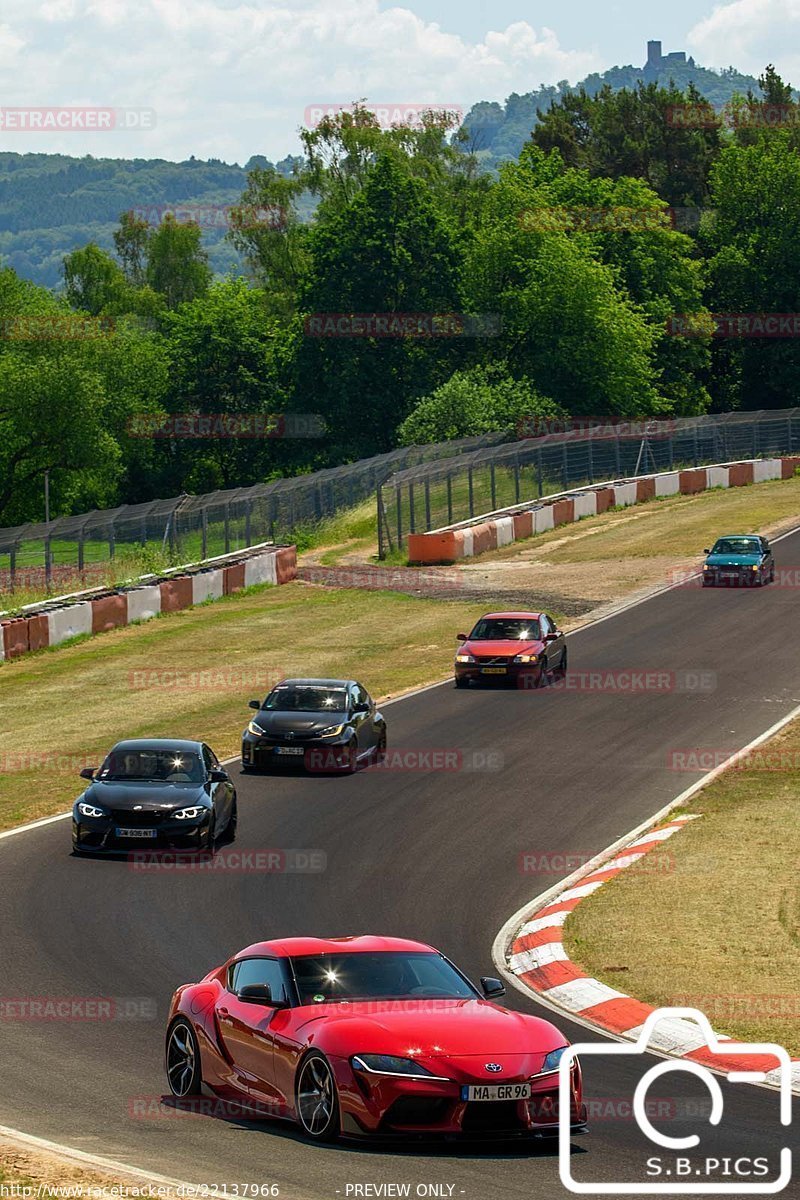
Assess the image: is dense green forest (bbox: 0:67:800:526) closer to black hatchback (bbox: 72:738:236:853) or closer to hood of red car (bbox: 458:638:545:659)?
hood of red car (bbox: 458:638:545:659)

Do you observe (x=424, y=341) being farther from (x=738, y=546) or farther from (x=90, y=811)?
(x=90, y=811)

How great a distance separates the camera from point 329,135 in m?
121

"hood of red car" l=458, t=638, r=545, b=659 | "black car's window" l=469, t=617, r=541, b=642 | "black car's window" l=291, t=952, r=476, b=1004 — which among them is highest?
"black car's window" l=291, t=952, r=476, b=1004

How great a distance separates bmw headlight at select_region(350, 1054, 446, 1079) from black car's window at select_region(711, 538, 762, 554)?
3752cm

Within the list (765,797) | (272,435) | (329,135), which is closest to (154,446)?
(272,435)

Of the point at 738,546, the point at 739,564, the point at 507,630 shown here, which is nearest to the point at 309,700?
the point at 507,630

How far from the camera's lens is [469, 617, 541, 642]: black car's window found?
3550 centimetres

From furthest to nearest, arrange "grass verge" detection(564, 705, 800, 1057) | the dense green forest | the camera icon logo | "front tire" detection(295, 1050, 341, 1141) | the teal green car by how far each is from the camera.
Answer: the dense green forest, the teal green car, "grass verge" detection(564, 705, 800, 1057), "front tire" detection(295, 1050, 341, 1141), the camera icon logo

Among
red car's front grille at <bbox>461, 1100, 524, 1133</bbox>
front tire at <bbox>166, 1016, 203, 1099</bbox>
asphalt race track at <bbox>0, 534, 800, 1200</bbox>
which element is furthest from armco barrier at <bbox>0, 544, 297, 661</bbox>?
red car's front grille at <bbox>461, 1100, 524, 1133</bbox>

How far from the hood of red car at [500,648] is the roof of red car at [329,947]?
2200cm

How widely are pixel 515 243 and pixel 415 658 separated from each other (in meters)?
50.0

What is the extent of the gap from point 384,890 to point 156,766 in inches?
152

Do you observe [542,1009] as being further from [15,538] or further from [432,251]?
[432,251]

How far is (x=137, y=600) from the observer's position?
44719mm
